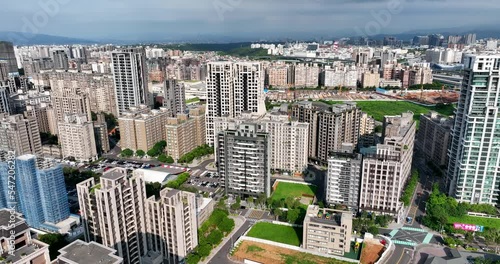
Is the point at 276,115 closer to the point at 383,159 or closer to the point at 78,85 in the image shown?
the point at 383,159

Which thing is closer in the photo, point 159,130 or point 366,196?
point 366,196

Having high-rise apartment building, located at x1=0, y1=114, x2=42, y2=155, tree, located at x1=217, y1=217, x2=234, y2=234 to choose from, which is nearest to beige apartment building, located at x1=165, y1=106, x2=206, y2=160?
high-rise apartment building, located at x1=0, y1=114, x2=42, y2=155

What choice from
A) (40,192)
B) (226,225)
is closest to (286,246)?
(226,225)

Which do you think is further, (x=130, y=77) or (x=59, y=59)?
(x=59, y=59)

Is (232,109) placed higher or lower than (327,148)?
higher

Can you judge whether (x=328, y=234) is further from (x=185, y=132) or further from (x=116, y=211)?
(x=185, y=132)

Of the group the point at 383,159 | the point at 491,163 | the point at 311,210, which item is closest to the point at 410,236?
the point at 383,159
